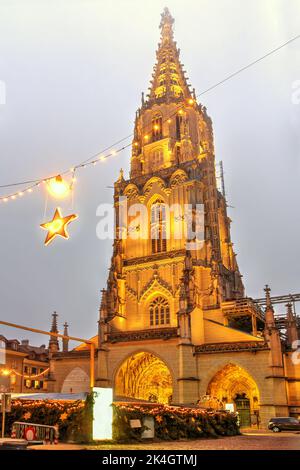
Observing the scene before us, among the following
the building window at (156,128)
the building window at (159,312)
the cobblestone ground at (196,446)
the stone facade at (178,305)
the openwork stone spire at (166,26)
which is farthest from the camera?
the openwork stone spire at (166,26)

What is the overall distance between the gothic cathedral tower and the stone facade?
0.10 metres

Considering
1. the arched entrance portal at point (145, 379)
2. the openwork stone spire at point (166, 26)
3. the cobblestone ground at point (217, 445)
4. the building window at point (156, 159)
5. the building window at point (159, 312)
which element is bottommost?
the cobblestone ground at point (217, 445)

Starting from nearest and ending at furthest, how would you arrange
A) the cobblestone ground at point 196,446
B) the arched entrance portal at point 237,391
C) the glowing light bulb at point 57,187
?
the cobblestone ground at point 196,446 → the glowing light bulb at point 57,187 → the arched entrance portal at point 237,391

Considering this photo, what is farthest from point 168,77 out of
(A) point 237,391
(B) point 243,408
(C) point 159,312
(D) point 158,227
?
(B) point 243,408

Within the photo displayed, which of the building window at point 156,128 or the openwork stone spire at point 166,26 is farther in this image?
the openwork stone spire at point 166,26

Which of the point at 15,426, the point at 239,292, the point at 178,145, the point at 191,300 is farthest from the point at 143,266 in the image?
the point at 15,426

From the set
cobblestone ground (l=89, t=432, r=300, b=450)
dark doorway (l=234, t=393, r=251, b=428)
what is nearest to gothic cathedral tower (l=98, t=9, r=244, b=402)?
dark doorway (l=234, t=393, r=251, b=428)

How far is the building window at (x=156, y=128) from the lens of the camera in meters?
52.7

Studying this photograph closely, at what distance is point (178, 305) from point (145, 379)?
7.00 meters

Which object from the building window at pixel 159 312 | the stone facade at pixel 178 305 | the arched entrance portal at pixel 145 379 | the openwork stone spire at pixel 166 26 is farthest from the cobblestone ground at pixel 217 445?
the openwork stone spire at pixel 166 26

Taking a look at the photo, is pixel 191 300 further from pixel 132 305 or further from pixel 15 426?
pixel 15 426

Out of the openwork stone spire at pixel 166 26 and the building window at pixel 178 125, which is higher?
the openwork stone spire at pixel 166 26

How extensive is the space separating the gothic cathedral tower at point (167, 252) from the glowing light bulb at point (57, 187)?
20.9 m

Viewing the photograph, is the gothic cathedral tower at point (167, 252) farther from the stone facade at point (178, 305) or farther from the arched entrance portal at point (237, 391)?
the arched entrance portal at point (237, 391)
